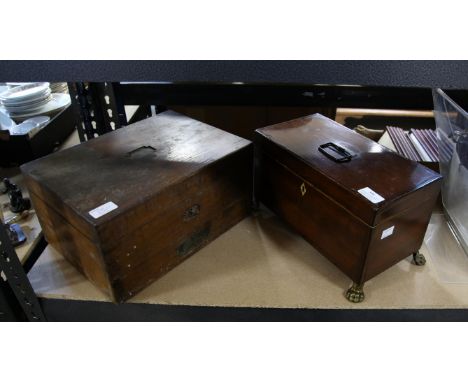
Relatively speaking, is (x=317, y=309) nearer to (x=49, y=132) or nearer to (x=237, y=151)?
(x=237, y=151)

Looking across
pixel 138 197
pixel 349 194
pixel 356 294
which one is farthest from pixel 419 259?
pixel 138 197

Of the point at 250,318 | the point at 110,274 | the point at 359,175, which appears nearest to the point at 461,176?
the point at 359,175

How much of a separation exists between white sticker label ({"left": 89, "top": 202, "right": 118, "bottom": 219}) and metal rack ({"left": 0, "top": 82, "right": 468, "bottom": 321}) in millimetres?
500

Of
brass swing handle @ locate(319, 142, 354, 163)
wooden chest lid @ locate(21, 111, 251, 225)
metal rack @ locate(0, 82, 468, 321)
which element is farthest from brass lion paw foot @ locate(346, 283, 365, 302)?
→ metal rack @ locate(0, 82, 468, 321)

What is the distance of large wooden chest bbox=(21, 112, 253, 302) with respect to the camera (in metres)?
0.69

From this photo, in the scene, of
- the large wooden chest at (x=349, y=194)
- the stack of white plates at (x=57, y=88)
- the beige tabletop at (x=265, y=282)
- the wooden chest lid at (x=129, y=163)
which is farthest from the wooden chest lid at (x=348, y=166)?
the stack of white plates at (x=57, y=88)

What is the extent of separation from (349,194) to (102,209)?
46 centimetres

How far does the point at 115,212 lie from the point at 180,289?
247 mm

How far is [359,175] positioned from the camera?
0.73 m

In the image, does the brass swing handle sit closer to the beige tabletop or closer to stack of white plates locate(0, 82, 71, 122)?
the beige tabletop

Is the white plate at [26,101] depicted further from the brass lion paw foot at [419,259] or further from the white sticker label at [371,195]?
the brass lion paw foot at [419,259]

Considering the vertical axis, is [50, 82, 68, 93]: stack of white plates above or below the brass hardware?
above

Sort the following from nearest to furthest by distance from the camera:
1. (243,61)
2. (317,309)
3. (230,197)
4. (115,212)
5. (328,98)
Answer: (243,61) < (115,212) < (317,309) < (230,197) < (328,98)

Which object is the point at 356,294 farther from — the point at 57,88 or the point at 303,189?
the point at 57,88
